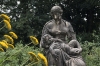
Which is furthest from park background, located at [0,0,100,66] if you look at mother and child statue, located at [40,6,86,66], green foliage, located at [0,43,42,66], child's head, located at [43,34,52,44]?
child's head, located at [43,34,52,44]

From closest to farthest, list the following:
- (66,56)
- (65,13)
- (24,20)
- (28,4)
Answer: (66,56)
(24,20)
(28,4)
(65,13)

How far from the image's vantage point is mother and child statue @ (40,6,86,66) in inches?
231

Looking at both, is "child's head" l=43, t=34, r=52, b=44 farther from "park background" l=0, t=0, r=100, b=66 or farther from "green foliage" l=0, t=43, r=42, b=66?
"park background" l=0, t=0, r=100, b=66

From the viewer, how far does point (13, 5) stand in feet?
54.2

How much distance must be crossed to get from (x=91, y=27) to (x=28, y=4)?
361 cm

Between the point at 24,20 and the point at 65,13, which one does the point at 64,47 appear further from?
the point at 65,13

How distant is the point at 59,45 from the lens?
598 cm

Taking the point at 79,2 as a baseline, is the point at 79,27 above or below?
below

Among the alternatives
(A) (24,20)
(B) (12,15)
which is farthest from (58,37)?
(B) (12,15)

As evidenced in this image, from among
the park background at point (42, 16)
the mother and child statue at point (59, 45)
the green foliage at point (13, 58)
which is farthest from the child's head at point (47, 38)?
Answer: the park background at point (42, 16)

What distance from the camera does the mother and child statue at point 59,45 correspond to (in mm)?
5859

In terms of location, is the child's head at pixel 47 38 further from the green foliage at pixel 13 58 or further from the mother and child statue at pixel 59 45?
the green foliage at pixel 13 58

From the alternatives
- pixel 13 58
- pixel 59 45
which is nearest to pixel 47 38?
pixel 59 45

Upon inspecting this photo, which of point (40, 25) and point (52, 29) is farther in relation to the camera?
point (40, 25)
